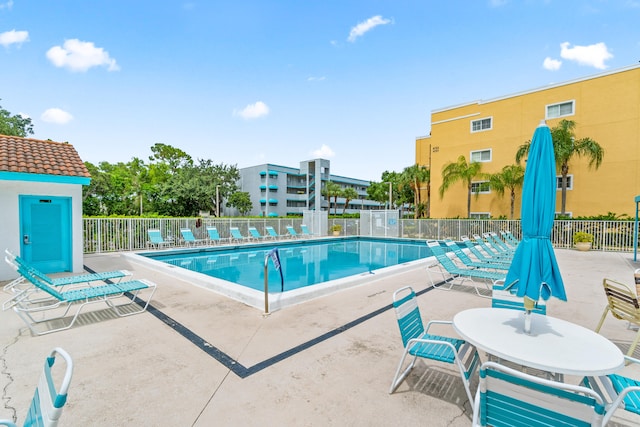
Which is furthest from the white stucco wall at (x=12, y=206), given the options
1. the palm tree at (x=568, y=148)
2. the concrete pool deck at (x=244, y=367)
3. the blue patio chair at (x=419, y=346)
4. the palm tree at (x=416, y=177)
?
the palm tree at (x=416, y=177)

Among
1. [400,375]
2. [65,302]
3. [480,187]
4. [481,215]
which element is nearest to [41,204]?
[65,302]

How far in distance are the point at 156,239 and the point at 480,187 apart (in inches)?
923

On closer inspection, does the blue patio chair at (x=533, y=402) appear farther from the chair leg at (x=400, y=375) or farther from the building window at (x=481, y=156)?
the building window at (x=481, y=156)

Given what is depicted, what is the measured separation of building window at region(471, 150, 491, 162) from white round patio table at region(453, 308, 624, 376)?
24.6 meters

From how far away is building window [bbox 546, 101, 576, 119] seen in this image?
20672mm

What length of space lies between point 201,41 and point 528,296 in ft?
54.1

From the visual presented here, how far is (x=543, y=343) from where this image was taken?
2518 millimetres

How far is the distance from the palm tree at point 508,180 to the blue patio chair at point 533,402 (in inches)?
898

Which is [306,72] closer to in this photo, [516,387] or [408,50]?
[408,50]

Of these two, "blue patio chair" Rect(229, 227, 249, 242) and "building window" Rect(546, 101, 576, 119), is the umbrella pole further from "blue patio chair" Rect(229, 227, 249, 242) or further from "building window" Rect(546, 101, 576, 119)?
"building window" Rect(546, 101, 576, 119)

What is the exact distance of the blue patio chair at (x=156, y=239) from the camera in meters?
13.7

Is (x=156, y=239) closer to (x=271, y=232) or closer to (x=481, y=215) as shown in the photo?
(x=271, y=232)

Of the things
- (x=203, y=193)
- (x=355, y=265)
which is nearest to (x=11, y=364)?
(x=355, y=265)

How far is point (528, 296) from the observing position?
282cm
